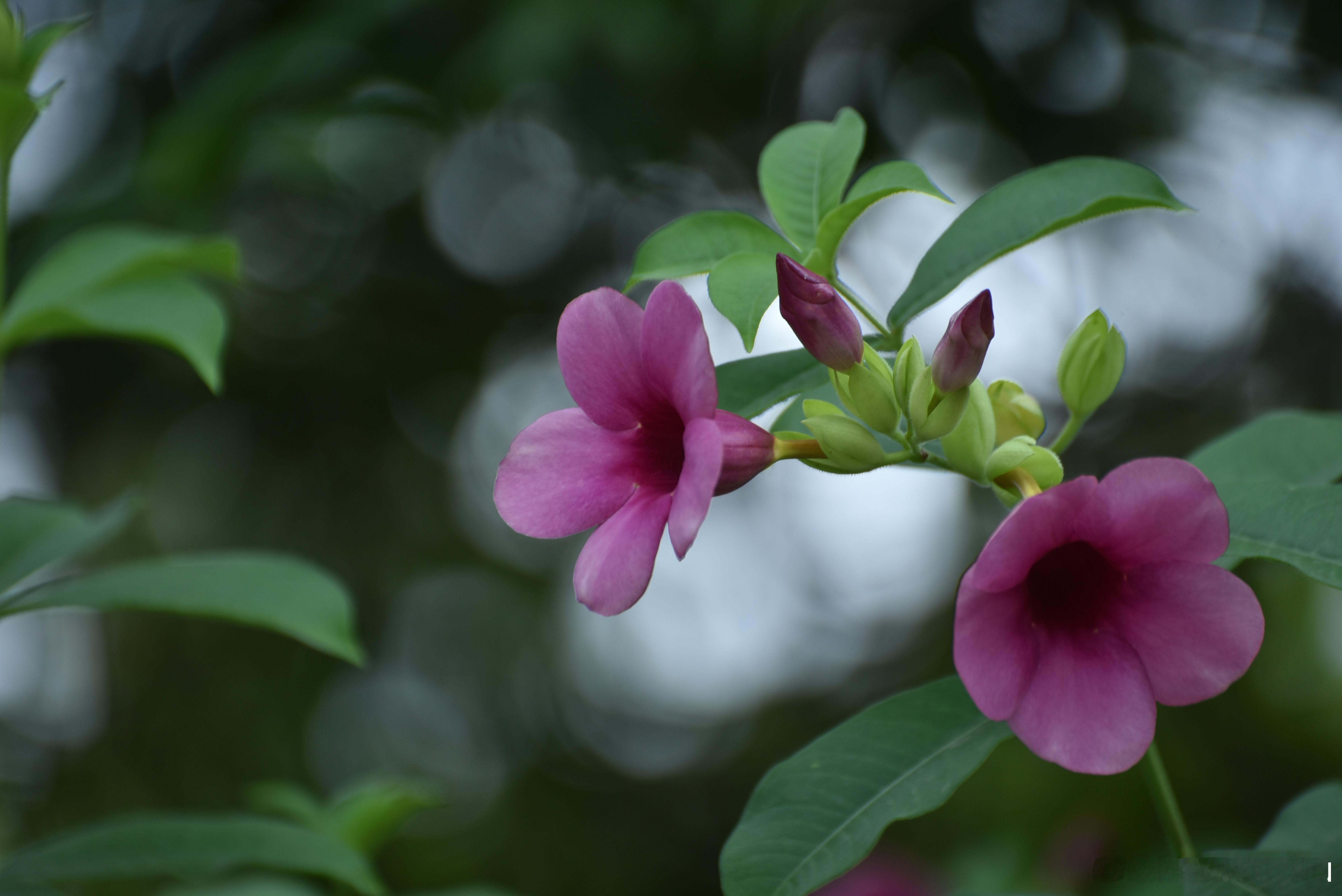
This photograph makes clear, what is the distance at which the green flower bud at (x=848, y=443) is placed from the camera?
0.83 metres

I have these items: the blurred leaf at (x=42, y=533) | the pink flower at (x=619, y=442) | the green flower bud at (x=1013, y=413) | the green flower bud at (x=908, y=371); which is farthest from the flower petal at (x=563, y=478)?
the blurred leaf at (x=42, y=533)

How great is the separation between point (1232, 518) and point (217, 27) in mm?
4973

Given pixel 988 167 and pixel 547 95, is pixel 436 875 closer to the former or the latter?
pixel 547 95

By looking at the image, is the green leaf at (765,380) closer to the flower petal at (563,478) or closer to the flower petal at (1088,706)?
the flower petal at (563,478)

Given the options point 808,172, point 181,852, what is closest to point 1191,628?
point 808,172

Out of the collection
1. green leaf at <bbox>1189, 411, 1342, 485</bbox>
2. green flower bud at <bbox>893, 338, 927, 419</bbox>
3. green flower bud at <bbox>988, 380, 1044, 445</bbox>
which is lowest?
green leaf at <bbox>1189, 411, 1342, 485</bbox>

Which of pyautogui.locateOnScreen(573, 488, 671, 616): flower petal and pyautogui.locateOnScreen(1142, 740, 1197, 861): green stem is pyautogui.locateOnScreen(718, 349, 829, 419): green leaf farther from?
pyautogui.locateOnScreen(1142, 740, 1197, 861): green stem

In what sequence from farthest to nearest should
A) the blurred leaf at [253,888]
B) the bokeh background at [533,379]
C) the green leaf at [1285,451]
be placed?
the bokeh background at [533,379]
the blurred leaf at [253,888]
the green leaf at [1285,451]

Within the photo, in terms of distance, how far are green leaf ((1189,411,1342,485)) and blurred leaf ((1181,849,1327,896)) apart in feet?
1.46

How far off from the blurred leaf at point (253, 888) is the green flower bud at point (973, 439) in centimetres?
133

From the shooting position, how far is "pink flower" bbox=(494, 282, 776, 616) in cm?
73

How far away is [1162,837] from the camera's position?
143 inches

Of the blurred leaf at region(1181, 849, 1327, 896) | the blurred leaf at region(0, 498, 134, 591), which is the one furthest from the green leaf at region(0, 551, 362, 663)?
the blurred leaf at region(1181, 849, 1327, 896)

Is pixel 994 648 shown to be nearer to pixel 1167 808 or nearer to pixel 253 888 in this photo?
pixel 1167 808
